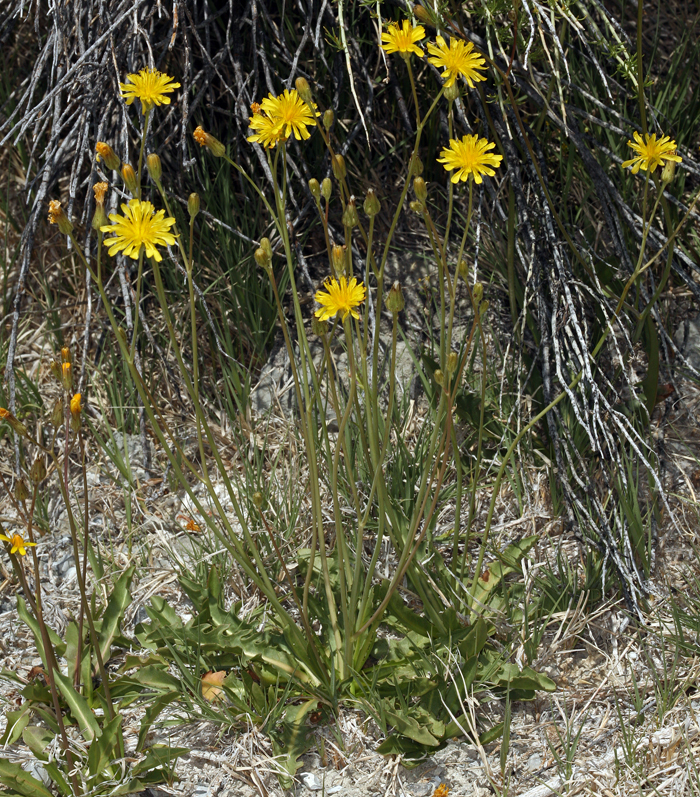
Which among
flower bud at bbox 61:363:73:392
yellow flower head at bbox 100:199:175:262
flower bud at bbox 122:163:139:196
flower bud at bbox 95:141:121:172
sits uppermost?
flower bud at bbox 95:141:121:172

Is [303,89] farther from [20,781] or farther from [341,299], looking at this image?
[20,781]

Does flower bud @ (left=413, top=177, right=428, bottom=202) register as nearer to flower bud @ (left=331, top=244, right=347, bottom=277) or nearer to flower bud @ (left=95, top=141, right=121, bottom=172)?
flower bud @ (left=331, top=244, right=347, bottom=277)

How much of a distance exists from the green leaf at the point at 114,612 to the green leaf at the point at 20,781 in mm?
361

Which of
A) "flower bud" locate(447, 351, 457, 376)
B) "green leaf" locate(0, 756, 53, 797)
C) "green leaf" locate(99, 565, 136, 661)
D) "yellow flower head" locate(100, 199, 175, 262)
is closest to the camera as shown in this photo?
"yellow flower head" locate(100, 199, 175, 262)

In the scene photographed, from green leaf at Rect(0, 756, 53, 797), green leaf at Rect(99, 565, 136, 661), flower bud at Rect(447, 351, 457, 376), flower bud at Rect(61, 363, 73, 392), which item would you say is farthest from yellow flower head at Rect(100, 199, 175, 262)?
green leaf at Rect(0, 756, 53, 797)

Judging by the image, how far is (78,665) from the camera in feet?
5.67

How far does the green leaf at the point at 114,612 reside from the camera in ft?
6.35

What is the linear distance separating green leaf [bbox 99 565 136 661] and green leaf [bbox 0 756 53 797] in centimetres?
36

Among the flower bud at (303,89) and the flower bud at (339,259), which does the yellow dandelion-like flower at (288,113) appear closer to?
the flower bud at (303,89)

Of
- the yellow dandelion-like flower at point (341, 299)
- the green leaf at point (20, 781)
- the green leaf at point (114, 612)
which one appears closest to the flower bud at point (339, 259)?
→ the yellow dandelion-like flower at point (341, 299)

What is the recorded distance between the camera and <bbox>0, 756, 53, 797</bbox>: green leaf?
5.16 feet

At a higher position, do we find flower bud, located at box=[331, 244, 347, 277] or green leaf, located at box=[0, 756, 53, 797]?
flower bud, located at box=[331, 244, 347, 277]

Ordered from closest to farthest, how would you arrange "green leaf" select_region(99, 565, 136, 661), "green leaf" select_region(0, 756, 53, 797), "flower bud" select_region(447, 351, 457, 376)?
1. "flower bud" select_region(447, 351, 457, 376)
2. "green leaf" select_region(0, 756, 53, 797)
3. "green leaf" select_region(99, 565, 136, 661)

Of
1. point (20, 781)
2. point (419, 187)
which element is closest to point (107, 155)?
point (419, 187)
